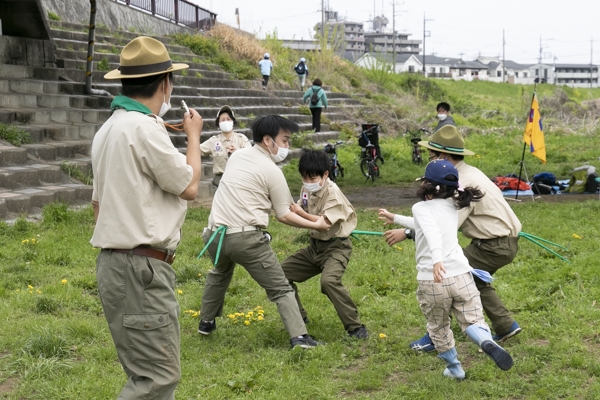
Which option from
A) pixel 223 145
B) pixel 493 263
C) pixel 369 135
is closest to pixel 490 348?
pixel 493 263

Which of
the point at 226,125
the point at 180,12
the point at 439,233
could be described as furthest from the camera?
the point at 180,12

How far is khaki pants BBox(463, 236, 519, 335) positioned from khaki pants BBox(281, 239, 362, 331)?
1.01 meters

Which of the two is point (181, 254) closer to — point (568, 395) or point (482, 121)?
point (568, 395)

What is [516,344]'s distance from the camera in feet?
19.3

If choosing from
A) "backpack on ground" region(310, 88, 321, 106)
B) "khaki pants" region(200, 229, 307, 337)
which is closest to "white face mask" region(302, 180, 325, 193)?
"khaki pants" region(200, 229, 307, 337)

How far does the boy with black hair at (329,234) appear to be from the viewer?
6.04m

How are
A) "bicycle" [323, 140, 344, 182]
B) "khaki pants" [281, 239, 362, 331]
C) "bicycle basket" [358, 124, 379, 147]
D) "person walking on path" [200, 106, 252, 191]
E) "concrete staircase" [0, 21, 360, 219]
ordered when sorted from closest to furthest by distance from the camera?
"khaki pants" [281, 239, 362, 331] < "person walking on path" [200, 106, 252, 191] < "concrete staircase" [0, 21, 360, 219] < "bicycle" [323, 140, 344, 182] < "bicycle basket" [358, 124, 379, 147]

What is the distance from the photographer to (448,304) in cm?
504

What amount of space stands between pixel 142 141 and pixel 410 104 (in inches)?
1208

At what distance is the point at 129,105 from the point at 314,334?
331 cm

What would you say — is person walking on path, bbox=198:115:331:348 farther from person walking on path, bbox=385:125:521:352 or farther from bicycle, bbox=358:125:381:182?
bicycle, bbox=358:125:381:182

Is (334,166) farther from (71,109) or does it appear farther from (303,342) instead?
Result: (303,342)

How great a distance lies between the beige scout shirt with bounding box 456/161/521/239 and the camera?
5754 millimetres

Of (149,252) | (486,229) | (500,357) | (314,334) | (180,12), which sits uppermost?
(180,12)
